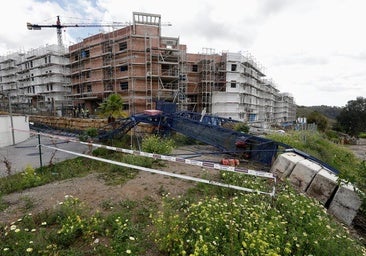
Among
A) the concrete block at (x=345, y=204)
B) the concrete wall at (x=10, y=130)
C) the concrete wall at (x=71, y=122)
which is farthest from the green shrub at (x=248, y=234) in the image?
the concrete wall at (x=71, y=122)

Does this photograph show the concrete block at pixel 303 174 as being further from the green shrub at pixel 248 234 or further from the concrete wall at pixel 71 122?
the concrete wall at pixel 71 122

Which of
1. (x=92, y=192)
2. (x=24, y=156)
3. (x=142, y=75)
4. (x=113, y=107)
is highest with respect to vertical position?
(x=142, y=75)

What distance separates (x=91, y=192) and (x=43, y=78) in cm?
5146

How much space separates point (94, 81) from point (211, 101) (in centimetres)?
1960

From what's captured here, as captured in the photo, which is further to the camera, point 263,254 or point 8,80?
point 8,80

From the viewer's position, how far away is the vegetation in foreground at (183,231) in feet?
9.48

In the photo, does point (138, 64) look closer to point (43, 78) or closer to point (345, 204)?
point (345, 204)

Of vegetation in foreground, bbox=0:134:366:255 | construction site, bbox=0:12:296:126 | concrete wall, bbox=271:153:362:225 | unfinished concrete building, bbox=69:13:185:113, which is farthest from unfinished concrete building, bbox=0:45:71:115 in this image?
concrete wall, bbox=271:153:362:225

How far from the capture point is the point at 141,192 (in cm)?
530

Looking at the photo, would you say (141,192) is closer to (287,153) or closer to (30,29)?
(287,153)

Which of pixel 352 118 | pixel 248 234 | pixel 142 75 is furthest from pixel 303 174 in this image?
pixel 352 118

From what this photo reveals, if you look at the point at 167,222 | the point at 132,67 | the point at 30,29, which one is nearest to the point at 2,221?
the point at 167,222

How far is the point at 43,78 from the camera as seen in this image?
45.8m

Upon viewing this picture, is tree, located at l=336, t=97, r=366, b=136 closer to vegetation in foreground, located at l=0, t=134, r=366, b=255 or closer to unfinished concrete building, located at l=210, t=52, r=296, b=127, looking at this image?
unfinished concrete building, located at l=210, t=52, r=296, b=127
